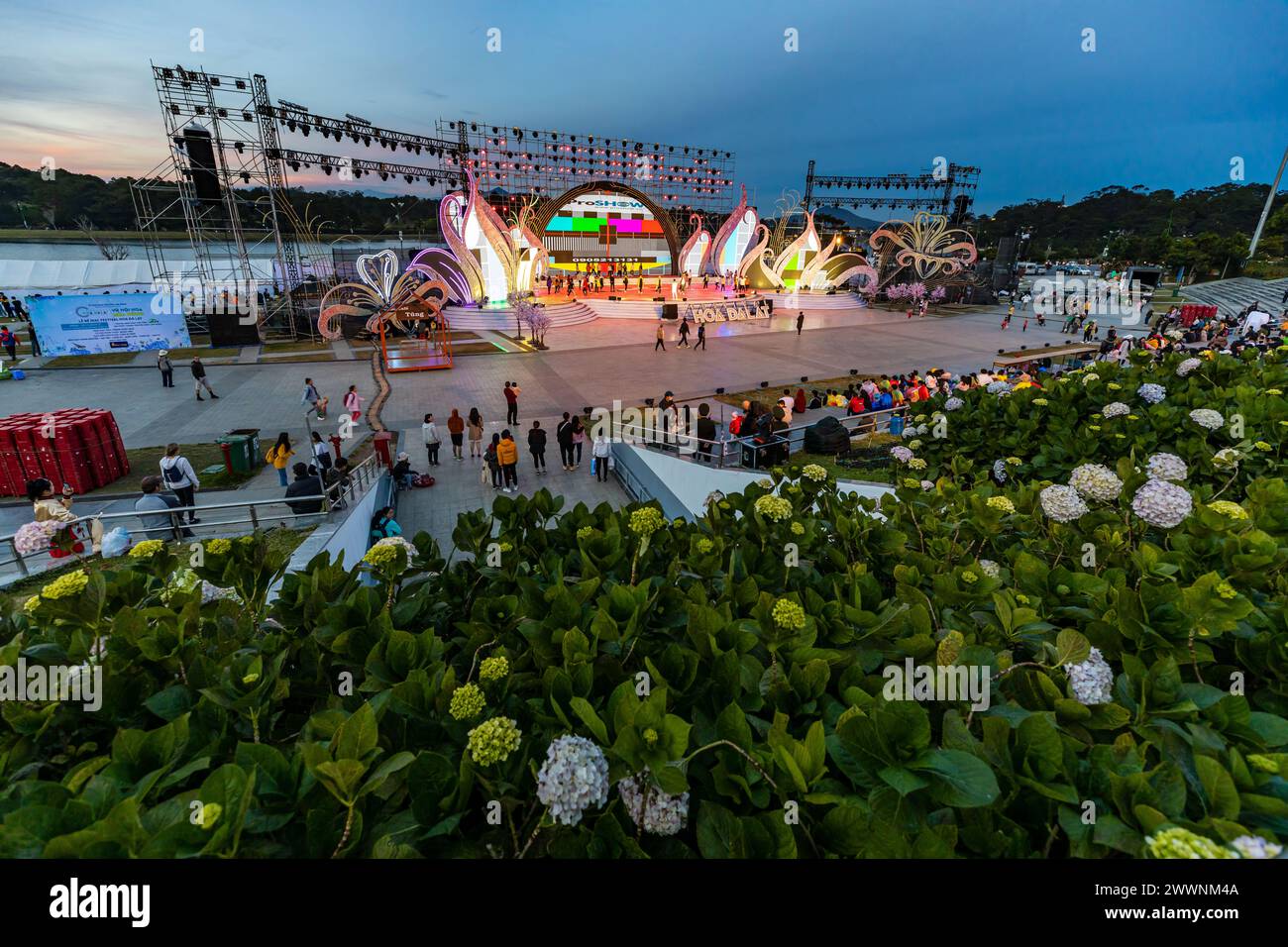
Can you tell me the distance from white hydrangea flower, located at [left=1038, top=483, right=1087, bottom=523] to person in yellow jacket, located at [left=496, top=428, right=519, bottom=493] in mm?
7886

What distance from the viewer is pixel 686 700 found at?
1.77 m

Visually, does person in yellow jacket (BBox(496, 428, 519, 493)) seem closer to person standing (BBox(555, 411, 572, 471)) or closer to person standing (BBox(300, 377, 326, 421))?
person standing (BBox(555, 411, 572, 471))

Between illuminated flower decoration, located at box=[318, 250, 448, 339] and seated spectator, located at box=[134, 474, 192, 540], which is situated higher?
illuminated flower decoration, located at box=[318, 250, 448, 339]

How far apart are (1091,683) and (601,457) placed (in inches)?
348

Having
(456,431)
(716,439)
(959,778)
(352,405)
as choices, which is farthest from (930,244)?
(959,778)

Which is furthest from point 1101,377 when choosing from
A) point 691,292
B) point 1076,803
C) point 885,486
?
point 691,292

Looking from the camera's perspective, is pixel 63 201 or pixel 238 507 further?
pixel 63 201

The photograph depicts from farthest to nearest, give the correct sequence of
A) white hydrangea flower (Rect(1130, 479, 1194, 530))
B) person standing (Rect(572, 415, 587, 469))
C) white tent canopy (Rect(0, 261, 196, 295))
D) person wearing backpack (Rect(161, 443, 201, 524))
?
white tent canopy (Rect(0, 261, 196, 295)) < person standing (Rect(572, 415, 587, 469)) < person wearing backpack (Rect(161, 443, 201, 524)) < white hydrangea flower (Rect(1130, 479, 1194, 530))

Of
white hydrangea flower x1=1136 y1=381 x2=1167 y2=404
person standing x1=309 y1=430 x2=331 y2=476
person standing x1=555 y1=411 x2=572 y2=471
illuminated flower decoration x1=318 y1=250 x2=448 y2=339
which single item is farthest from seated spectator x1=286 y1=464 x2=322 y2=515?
illuminated flower decoration x1=318 y1=250 x2=448 y2=339

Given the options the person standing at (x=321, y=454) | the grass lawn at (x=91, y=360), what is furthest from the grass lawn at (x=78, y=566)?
the grass lawn at (x=91, y=360)

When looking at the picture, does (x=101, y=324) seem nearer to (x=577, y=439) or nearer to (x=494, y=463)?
(x=494, y=463)

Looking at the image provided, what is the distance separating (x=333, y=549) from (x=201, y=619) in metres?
4.54

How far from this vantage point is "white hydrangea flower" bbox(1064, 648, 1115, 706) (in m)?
1.65
